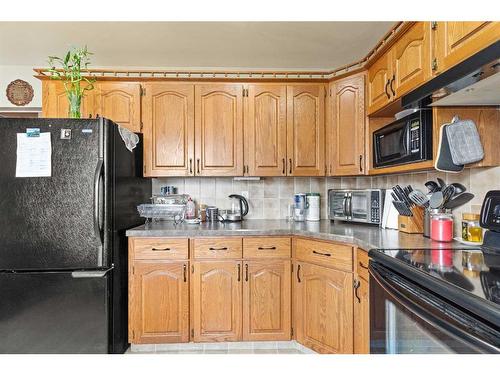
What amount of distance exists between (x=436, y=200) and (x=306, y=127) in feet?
3.81

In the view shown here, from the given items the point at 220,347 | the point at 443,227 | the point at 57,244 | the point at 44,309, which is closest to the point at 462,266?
the point at 443,227

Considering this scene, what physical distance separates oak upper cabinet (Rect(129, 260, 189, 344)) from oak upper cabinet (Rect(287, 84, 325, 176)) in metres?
1.20

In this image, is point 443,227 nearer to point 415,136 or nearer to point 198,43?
point 415,136

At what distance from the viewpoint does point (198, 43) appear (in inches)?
95.6

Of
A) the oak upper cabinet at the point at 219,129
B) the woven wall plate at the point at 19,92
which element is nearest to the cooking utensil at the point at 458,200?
the oak upper cabinet at the point at 219,129

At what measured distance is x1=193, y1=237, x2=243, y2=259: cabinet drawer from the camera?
2.12 m

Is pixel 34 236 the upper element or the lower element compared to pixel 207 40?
lower

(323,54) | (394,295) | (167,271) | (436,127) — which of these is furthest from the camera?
(323,54)

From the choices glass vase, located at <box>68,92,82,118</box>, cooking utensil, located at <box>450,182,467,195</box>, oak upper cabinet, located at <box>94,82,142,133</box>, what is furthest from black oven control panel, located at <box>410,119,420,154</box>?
glass vase, located at <box>68,92,82,118</box>

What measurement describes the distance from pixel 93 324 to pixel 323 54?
2.64 m

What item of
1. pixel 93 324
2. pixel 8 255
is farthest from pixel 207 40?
pixel 93 324

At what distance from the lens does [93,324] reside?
187cm
